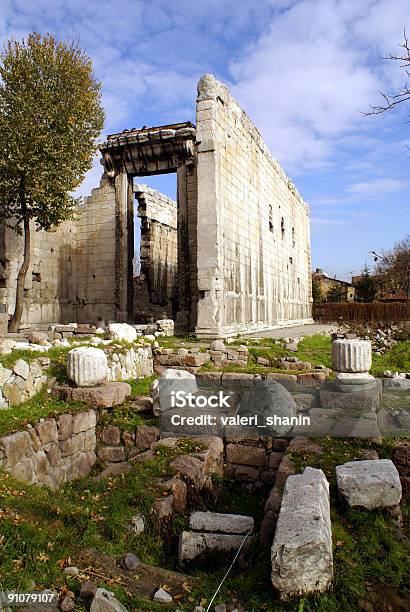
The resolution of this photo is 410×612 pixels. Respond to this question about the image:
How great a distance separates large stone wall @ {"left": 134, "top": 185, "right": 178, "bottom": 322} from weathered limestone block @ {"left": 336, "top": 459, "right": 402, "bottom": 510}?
16848 millimetres

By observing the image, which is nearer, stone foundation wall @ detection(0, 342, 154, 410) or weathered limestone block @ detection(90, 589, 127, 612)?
weathered limestone block @ detection(90, 589, 127, 612)

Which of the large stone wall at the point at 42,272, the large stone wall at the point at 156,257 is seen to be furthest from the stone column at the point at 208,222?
the large stone wall at the point at 156,257

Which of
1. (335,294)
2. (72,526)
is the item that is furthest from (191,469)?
(335,294)

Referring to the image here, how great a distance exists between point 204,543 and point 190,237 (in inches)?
470

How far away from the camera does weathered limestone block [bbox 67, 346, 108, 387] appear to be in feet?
22.1

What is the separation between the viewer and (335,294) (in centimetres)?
4122

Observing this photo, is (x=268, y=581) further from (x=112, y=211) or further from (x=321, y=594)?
(x=112, y=211)

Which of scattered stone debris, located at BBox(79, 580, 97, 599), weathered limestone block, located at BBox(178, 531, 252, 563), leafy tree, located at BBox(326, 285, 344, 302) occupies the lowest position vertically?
weathered limestone block, located at BBox(178, 531, 252, 563)

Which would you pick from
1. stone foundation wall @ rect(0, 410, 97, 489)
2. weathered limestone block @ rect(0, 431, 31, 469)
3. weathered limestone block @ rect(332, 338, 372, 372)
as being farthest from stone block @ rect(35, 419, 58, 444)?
weathered limestone block @ rect(332, 338, 372, 372)

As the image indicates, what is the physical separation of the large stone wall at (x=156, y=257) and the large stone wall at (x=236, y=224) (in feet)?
18.5

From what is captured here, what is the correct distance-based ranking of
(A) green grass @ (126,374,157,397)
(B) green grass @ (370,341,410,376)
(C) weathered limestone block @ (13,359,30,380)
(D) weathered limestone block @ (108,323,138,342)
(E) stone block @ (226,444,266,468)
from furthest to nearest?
(B) green grass @ (370,341,410,376), (D) weathered limestone block @ (108,323,138,342), (A) green grass @ (126,374,157,397), (C) weathered limestone block @ (13,359,30,380), (E) stone block @ (226,444,266,468)

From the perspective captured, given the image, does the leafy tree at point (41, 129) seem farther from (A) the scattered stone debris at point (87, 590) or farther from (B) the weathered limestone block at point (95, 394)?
(A) the scattered stone debris at point (87, 590)

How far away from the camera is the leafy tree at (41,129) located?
12.3 meters
